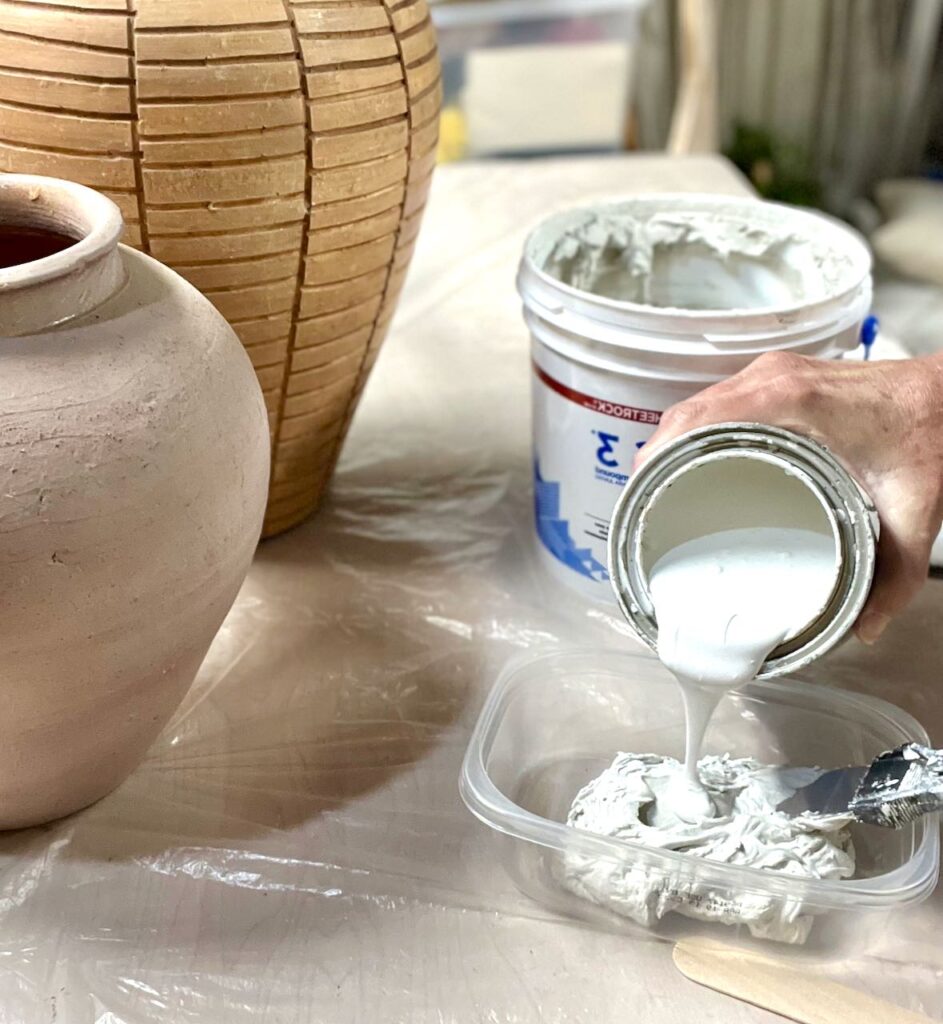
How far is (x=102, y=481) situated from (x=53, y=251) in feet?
0.61

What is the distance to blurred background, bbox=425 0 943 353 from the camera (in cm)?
200

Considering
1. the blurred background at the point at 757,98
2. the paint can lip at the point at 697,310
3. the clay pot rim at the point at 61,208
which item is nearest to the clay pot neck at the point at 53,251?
the clay pot rim at the point at 61,208

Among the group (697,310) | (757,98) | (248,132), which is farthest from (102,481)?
(757,98)

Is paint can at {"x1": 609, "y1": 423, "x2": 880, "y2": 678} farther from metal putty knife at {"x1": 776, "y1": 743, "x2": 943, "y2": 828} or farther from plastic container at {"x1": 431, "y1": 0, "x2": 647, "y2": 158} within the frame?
plastic container at {"x1": 431, "y1": 0, "x2": 647, "y2": 158}

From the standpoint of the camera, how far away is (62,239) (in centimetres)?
63

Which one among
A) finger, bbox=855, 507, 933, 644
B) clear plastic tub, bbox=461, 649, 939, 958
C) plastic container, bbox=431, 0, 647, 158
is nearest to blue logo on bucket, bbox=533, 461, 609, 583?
clear plastic tub, bbox=461, 649, 939, 958

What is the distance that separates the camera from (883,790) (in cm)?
63

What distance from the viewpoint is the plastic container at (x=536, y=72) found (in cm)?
202

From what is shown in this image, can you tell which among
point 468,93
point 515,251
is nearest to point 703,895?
point 515,251

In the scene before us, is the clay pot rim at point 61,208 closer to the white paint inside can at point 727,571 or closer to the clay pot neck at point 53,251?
the clay pot neck at point 53,251

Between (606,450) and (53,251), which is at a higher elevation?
(53,251)

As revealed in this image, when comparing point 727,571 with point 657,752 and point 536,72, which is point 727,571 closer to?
point 657,752

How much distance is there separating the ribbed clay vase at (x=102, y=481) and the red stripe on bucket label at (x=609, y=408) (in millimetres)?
268

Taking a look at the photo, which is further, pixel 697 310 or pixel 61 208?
pixel 697 310
